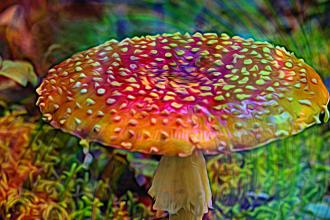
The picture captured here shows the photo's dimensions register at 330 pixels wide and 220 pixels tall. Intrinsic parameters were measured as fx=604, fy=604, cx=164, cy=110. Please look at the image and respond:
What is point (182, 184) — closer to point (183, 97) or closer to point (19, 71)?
point (183, 97)

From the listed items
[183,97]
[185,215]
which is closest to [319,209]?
[185,215]

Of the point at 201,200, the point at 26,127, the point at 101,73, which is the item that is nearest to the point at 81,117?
the point at 101,73

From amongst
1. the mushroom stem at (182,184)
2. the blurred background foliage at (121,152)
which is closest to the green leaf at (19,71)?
the blurred background foliage at (121,152)

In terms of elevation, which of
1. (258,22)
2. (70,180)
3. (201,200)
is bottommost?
(70,180)

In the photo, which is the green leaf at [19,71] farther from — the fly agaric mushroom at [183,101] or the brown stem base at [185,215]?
the brown stem base at [185,215]

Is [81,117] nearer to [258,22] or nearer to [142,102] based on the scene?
[142,102]

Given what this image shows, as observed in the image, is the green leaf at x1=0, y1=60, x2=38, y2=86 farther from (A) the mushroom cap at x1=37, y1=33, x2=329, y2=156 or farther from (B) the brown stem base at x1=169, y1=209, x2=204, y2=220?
(B) the brown stem base at x1=169, y1=209, x2=204, y2=220

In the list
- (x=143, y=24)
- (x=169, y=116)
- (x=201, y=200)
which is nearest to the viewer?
(x=169, y=116)
